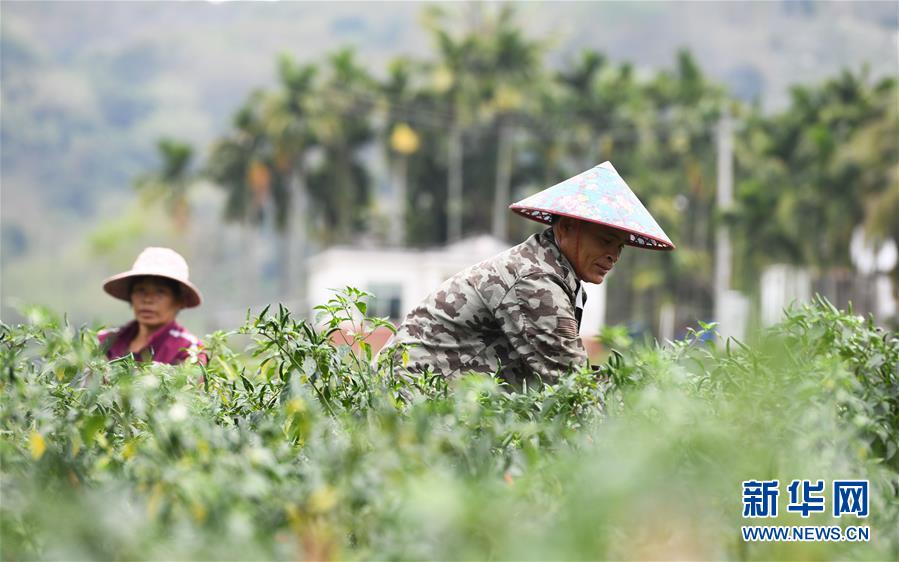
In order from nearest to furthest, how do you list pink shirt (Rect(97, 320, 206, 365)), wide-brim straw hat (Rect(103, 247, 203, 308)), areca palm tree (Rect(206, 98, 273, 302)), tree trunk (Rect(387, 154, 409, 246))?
pink shirt (Rect(97, 320, 206, 365)), wide-brim straw hat (Rect(103, 247, 203, 308)), areca palm tree (Rect(206, 98, 273, 302)), tree trunk (Rect(387, 154, 409, 246))

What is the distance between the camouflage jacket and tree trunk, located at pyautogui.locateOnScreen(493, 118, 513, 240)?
51.1 meters

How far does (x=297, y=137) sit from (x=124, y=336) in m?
50.4

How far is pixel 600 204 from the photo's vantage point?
12.9 ft

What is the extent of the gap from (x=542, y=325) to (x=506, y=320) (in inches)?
5.7

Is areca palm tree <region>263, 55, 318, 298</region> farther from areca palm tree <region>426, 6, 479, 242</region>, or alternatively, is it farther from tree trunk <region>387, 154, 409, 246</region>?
areca palm tree <region>426, 6, 479, 242</region>

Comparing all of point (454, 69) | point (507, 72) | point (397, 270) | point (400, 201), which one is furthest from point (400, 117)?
point (397, 270)

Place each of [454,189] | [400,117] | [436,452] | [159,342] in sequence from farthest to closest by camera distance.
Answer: [454,189] → [400,117] → [159,342] → [436,452]

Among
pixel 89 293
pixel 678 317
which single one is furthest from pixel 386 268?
pixel 89 293

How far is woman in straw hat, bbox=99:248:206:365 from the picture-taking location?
5.78 meters

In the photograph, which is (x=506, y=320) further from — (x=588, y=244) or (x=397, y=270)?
(x=397, y=270)

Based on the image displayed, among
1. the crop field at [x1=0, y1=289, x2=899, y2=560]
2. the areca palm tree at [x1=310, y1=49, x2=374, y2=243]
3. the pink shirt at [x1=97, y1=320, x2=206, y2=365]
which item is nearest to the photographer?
the crop field at [x1=0, y1=289, x2=899, y2=560]

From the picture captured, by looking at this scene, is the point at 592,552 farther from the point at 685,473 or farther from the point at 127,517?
→ the point at 127,517

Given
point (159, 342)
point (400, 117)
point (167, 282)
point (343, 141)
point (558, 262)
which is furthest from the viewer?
point (343, 141)

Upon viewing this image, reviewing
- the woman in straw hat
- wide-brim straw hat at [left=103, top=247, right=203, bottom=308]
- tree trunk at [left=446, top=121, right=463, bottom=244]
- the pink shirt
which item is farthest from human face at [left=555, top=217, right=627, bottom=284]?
tree trunk at [left=446, top=121, right=463, bottom=244]
